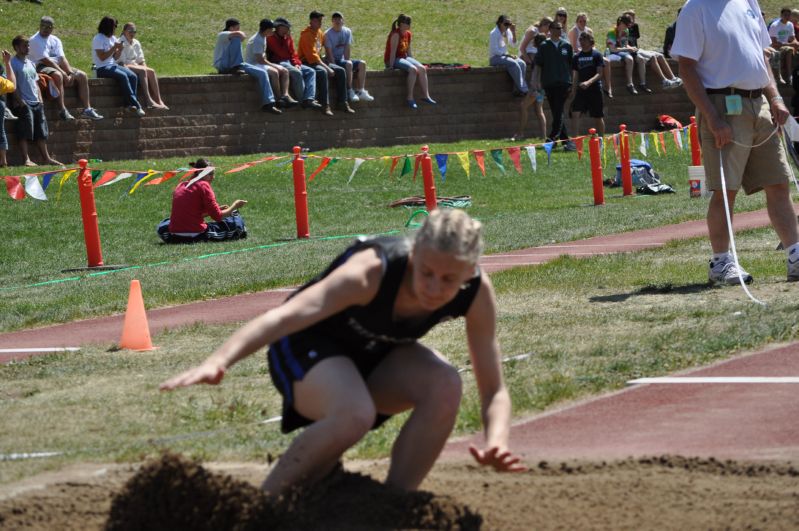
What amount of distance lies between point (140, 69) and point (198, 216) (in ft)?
24.1

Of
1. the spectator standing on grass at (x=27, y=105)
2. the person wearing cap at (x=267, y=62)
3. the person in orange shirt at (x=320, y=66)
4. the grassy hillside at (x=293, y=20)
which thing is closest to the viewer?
the spectator standing on grass at (x=27, y=105)

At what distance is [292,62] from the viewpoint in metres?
25.2

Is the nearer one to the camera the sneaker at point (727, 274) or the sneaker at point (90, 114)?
the sneaker at point (727, 274)

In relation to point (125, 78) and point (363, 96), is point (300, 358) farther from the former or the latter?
point (363, 96)

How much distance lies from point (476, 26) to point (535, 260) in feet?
80.0

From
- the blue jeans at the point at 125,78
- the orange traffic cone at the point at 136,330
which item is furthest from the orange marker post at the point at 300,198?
the orange traffic cone at the point at 136,330

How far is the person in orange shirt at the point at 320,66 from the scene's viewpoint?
81.9 ft

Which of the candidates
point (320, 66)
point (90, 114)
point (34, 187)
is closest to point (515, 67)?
point (320, 66)

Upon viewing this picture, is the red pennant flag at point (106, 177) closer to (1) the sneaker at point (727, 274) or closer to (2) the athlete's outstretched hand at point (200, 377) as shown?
(1) the sneaker at point (727, 274)

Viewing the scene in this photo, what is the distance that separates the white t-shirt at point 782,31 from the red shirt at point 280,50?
485 inches

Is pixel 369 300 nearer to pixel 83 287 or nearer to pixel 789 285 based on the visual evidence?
pixel 789 285

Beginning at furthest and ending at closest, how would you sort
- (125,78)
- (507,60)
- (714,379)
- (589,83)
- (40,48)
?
(507,60)
(589,83)
(125,78)
(40,48)
(714,379)

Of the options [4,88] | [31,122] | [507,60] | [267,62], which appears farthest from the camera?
[507,60]

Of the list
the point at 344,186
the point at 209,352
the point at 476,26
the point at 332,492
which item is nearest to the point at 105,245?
the point at 344,186
